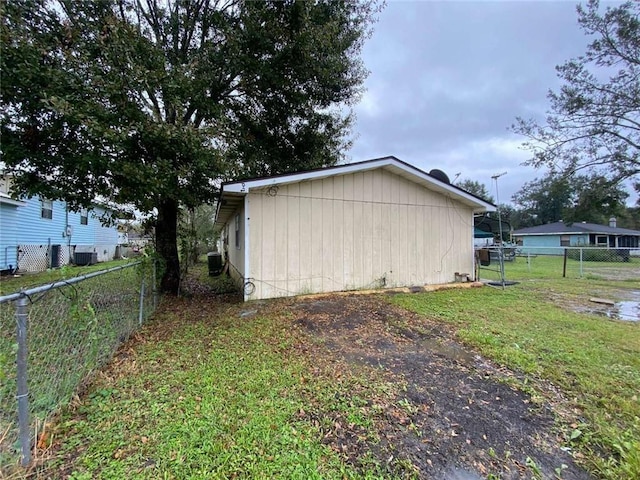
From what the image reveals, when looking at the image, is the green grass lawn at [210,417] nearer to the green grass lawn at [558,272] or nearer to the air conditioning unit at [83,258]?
the green grass lawn at [558,272]

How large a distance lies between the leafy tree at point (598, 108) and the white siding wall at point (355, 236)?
12170mm

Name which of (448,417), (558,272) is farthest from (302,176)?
(558,272)

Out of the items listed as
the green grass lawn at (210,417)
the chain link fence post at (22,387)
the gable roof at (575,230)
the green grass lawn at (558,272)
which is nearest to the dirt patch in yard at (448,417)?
the green grass lawn at (210,417)

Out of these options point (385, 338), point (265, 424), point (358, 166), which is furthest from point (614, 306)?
point (265, 424)

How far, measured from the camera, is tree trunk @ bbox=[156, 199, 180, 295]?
303 inches

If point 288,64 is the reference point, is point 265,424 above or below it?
below

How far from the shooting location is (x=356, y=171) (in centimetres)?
731

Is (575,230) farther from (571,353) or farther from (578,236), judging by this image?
(571,353)

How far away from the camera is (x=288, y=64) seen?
6906 millimetres

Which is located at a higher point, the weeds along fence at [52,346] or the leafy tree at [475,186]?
the leafy tree at [475,186]

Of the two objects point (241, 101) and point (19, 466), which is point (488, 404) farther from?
point (241, 101)

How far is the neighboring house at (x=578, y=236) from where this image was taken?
28.9m

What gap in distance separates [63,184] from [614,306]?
38.7ft

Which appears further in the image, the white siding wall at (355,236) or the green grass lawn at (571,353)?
the white siding wall at (355,236)
